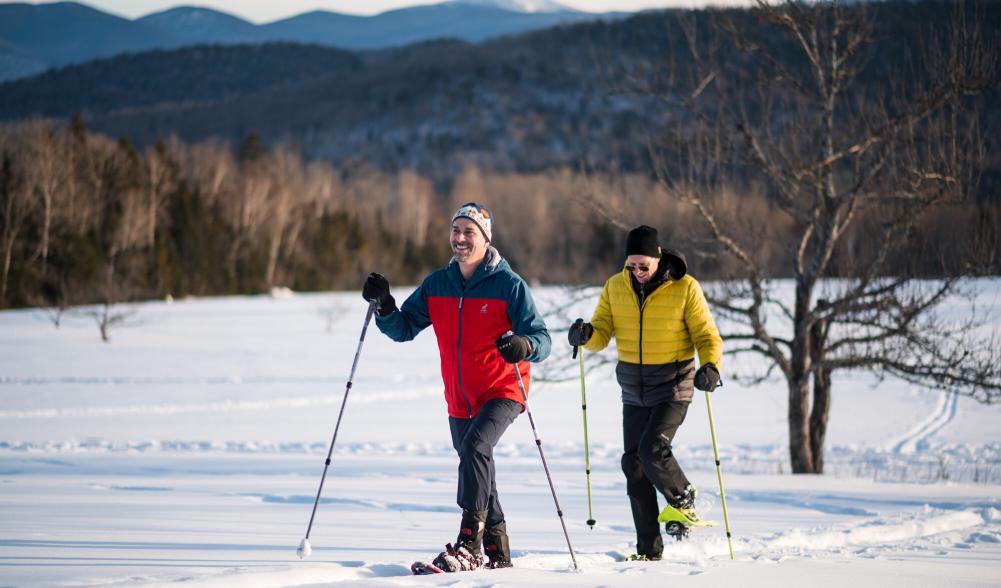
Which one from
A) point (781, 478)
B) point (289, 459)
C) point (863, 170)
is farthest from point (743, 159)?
point (289, 459)

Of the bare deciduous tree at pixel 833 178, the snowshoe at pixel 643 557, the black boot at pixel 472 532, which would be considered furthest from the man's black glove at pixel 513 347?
the bare deciduous tree at pixel 833 178

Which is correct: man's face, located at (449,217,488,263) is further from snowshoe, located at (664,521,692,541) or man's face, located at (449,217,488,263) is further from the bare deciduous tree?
the bare deciduous tree

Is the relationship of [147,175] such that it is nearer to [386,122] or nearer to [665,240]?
[665,240]

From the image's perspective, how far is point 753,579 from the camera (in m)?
4.82

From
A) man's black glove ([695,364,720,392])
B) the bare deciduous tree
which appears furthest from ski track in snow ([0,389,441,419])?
man's black glove ([695,364,720,392])

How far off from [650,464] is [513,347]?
4.07ft

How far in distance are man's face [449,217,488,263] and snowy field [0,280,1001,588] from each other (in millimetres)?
1753

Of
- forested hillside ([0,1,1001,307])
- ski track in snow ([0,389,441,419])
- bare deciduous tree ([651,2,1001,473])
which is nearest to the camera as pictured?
bare deciduous tree ([651,2,1001,473])

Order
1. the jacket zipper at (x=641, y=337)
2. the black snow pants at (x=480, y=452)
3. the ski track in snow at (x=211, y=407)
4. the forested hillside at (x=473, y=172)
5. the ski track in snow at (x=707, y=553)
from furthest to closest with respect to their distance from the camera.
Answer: the ski track in snow at (x=211, y=407) → the forested hillside at (x=473, y=172) → the jacket zipper at (x=641, y=337) → the black snow pants at (x=480, y=452) → the ski track in snow at (x=707, y=553)

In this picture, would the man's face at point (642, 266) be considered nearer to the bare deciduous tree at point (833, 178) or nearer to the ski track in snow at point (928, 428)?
the bare deciduous tree at point (833, 178)

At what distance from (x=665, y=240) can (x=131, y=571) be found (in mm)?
10190

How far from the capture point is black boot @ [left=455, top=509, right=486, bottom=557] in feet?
16.6

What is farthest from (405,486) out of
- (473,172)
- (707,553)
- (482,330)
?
(473,172)

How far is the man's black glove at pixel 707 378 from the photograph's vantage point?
5.35 meters
